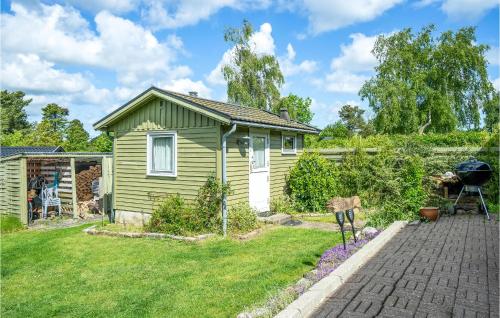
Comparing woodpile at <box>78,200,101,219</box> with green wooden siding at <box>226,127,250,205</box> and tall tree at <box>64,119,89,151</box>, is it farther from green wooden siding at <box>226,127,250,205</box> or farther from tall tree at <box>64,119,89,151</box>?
tall tree at <box>64,119,89,151</box>

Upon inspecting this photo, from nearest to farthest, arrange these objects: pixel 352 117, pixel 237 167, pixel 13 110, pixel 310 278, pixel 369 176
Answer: pixel 310 278, pixel 237 167, pixel 369 176, pixel 13 110, pixel 352 117

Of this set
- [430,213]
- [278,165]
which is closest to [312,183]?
[278,165]

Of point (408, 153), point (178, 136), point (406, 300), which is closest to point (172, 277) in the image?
point (406, 300)

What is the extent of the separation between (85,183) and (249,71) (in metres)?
17.3

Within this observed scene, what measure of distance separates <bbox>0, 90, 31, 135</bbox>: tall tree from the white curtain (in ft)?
147

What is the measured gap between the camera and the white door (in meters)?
9.92

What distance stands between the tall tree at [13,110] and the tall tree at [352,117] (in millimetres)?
49602

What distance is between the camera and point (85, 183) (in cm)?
1474

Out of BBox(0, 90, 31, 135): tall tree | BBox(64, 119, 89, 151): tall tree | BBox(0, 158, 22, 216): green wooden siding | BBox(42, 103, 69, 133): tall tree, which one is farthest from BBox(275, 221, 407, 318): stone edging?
BBox(0, 90, 31, 135): tall tree

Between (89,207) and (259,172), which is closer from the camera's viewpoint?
(259,172)

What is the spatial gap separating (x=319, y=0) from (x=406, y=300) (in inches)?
308

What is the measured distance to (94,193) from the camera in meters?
14.0

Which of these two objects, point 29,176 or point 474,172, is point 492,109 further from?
point 29,176

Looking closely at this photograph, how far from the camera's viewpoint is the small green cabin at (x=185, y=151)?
890 centimetres
